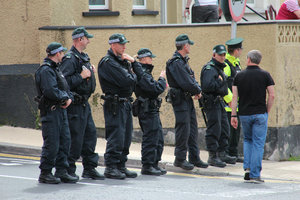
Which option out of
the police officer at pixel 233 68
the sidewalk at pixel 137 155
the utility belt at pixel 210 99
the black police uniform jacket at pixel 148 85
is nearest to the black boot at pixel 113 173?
the black police uniform jacket at pixel 148 85

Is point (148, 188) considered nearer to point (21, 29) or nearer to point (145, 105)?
point (145, 105)

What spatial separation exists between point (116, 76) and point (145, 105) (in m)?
0.79

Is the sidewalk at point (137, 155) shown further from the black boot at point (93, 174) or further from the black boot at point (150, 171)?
the black boot at point (93, 174)

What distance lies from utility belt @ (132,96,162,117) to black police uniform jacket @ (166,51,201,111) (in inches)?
18.4

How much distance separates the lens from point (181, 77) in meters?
10.6

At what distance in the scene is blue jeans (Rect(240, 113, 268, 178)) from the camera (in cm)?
979

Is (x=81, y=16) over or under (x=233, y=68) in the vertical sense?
over

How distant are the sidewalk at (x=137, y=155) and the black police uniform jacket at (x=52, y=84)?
262 cm

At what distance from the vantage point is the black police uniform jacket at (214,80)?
11.0m

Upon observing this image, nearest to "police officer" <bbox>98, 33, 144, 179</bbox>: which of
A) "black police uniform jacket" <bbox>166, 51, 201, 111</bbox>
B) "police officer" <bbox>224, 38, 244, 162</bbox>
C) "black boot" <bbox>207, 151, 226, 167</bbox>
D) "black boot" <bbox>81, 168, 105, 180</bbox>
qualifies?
"black boot" <bbox>81, 168, 105, 180</bbox>

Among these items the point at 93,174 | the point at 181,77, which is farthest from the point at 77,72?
the point at 181,77

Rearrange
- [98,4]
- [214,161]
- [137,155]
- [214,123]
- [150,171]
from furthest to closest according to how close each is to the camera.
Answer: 1. [98,4]
2. [137,155]
3. [214,161]
4. [214,123]
5. [150,171]

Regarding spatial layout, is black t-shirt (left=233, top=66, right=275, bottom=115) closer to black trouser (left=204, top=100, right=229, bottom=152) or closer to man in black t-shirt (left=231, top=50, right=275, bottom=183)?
man in black t-shirt (left=231, top=50, right=275, bottom=183)

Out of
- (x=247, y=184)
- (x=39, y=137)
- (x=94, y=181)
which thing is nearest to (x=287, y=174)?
(x=247, y=184)
